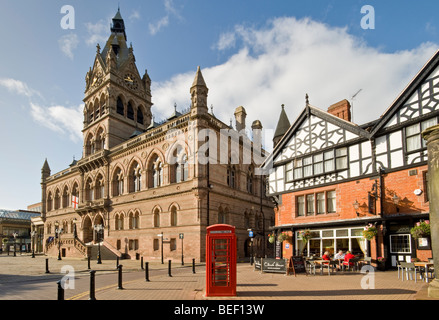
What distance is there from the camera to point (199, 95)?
3169cm

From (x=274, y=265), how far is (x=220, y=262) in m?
7.27

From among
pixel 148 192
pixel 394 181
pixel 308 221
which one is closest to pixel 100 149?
pixel 148 192

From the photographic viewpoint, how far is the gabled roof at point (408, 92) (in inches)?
640

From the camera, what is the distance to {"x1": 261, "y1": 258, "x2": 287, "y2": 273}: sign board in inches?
656

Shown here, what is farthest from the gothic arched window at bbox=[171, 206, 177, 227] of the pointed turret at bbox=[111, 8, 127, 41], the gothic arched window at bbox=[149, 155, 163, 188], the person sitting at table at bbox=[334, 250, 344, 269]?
A: the pointed turret at bbox=[111, 8, 127, 41]

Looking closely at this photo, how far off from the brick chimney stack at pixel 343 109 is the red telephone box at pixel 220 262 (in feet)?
51.9

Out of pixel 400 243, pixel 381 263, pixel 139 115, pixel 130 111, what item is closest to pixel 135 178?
pixel 130 111

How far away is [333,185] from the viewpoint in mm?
20391

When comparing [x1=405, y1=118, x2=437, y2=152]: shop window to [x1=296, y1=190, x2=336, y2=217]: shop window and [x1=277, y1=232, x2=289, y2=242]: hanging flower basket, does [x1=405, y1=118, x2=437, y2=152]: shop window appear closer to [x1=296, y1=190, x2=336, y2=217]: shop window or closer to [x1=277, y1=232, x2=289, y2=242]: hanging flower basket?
[x1=296, y1=190, x2=336, y2=217]: shop window

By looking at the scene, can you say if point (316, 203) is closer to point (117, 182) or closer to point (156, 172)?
point (156, 172)

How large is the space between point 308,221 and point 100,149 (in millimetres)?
35152

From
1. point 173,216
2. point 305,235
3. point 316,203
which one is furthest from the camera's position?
point 173,216

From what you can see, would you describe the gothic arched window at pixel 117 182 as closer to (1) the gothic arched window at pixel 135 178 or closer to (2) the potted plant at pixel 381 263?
(1) the gothic arched window at pixel 135 178
